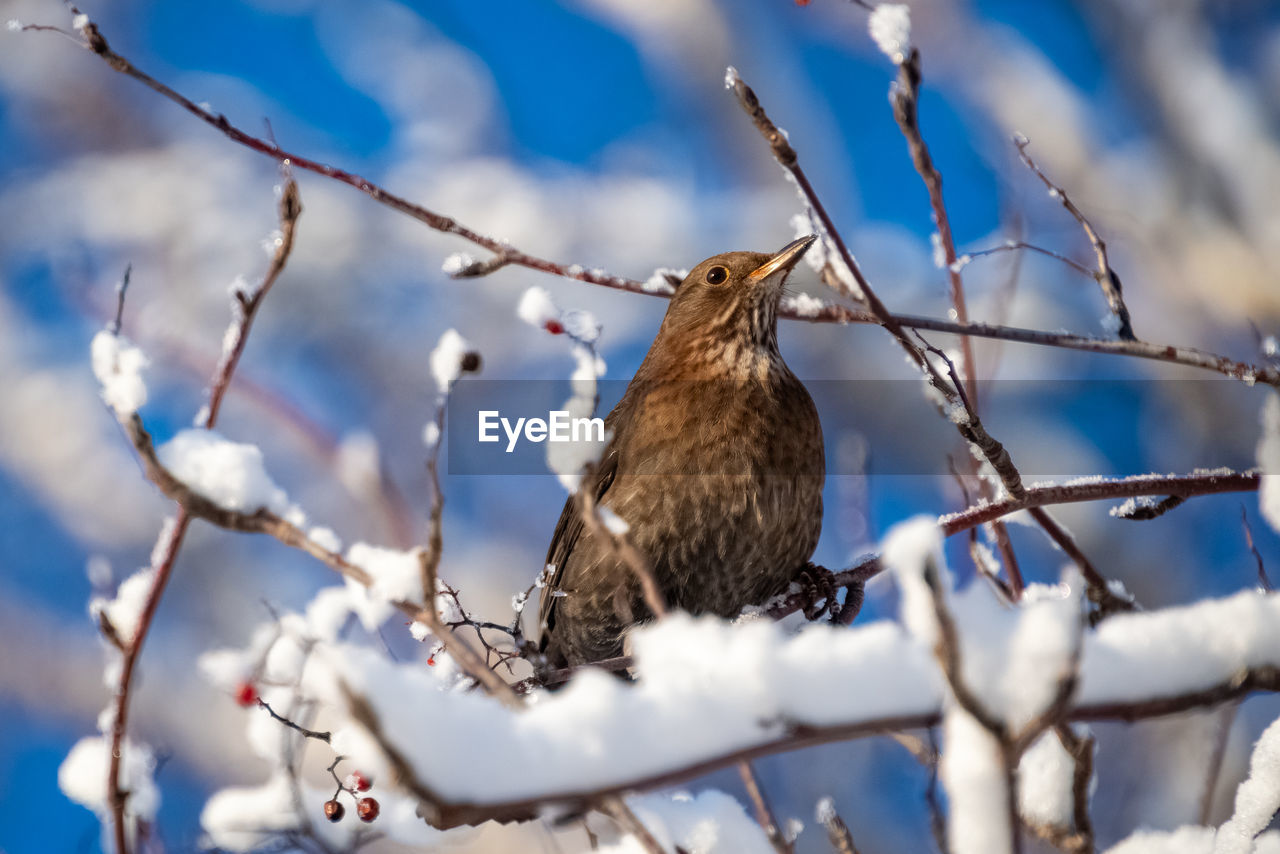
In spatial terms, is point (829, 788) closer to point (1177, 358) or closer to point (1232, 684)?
point (1177, 358)

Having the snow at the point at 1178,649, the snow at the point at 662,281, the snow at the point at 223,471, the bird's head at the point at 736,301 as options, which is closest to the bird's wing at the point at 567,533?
the bird's head at the point at 736,301

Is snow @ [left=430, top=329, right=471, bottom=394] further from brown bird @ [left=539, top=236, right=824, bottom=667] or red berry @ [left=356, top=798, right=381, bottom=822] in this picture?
brown bird @ [left=539, top=236, right=824, bottom=667]

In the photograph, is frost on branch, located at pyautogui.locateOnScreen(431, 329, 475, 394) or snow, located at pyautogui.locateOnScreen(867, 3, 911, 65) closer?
frost on branch, located at pyautogui.locateOnScreen(431, 329, 475, 394)

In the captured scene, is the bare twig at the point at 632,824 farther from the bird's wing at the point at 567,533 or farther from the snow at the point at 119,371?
the bird's wing at the point at 567,533

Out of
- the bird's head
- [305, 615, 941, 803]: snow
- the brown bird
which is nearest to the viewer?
[305, 615, 941, 803]: snow

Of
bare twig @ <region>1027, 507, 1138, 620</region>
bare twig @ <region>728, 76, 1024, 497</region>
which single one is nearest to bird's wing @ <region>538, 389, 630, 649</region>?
bare twig @ <region>1027, 507, 1138, 620</region>

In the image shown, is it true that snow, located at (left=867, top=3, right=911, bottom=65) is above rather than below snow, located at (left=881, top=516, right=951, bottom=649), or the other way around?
above
